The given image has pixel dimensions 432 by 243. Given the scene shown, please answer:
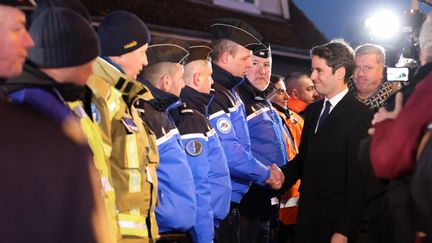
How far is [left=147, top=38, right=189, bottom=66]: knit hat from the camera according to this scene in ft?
16.5

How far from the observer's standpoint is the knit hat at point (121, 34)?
4.37 m

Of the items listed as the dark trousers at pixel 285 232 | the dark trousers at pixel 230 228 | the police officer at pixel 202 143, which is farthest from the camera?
the dark trousers at pixel 285 232

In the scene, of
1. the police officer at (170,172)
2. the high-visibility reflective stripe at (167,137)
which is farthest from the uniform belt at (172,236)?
the high-visibility reflective stripe at (167,137)

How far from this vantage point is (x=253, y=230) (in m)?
6.36

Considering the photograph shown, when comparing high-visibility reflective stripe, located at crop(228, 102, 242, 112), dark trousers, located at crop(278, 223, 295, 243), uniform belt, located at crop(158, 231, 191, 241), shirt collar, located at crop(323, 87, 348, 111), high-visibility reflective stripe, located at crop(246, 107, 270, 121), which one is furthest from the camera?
dark trousers, located at crop(278, 223, 295, 243)

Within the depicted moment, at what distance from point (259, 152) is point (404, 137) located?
11.4 feet

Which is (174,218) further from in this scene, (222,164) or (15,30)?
(15,30)

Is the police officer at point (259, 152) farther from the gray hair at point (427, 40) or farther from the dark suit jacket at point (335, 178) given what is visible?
the gray hair at point (427, 40)

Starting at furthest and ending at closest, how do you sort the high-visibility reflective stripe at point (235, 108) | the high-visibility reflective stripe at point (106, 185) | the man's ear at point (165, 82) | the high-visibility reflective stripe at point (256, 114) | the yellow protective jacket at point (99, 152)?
the high-visibility reflective stripe at point (256, 114)
the high-visibility reflective stripe at point (235, 108)
the man's ear at point (165, 82)
the high-visibility reflective stripe at point (106, 185)
the yellow protective jacket at point (99, 152)

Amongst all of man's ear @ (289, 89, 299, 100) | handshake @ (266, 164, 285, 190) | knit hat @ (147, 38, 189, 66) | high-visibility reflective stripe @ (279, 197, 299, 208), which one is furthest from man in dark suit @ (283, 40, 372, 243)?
man's ear @ (289, 89, 299, 100)

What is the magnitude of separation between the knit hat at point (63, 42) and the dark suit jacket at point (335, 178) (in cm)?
266

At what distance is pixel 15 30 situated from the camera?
2.46 metres

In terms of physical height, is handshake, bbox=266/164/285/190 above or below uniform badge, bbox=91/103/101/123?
below

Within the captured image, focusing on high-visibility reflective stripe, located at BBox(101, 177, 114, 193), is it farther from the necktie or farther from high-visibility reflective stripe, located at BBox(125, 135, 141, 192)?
the necktie
